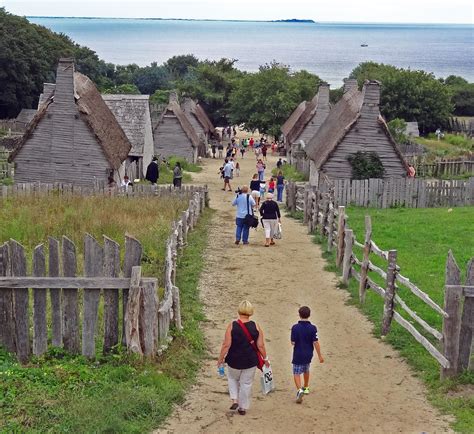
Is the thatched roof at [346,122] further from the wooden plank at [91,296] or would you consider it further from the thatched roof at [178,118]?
the wooden plank at [91,296]

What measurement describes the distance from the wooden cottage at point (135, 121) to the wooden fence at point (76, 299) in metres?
31.3

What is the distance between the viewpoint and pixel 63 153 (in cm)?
3319

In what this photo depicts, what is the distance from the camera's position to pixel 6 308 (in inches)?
409

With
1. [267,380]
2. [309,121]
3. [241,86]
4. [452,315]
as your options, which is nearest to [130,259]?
[267,380]

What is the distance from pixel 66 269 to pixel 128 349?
1.34m

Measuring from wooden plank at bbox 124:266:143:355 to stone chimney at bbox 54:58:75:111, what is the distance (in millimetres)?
22318

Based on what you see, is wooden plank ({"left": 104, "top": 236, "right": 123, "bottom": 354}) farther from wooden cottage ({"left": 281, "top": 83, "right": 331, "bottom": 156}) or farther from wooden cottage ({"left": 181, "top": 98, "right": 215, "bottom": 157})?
wooden cottage ({"left": 181, "top": 98, "right": 215, "bottom": 157})

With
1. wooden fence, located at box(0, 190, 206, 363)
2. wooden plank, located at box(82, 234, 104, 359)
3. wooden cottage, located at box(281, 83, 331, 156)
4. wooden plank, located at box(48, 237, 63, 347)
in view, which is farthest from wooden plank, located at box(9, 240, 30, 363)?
wooden cottage, located at box(281, 83, 331, 156)

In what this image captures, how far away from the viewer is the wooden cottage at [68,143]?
3216 cm

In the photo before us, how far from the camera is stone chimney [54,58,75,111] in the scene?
102 ft

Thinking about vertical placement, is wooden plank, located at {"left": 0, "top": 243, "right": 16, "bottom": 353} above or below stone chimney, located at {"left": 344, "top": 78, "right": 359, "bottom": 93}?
below

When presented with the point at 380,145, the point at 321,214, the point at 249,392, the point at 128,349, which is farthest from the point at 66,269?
the point at 380,145

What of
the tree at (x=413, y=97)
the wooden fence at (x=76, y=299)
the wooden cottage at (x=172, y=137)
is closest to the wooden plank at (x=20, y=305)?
the wooden fence at (x=76, y=299)

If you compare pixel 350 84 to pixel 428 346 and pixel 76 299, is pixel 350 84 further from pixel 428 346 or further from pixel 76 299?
pixel 76 299
